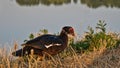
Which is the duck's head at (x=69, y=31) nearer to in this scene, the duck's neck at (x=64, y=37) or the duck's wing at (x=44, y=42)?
the duck's neck at (x=64, y=37)

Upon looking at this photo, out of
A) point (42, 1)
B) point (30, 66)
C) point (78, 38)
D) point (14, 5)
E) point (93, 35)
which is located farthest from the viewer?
point (42, 1)

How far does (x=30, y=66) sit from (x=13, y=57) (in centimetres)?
86

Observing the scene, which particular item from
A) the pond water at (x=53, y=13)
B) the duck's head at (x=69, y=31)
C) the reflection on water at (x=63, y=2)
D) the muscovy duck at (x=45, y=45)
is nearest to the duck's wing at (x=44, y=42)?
the muscovy duck at (x=45, y=45)

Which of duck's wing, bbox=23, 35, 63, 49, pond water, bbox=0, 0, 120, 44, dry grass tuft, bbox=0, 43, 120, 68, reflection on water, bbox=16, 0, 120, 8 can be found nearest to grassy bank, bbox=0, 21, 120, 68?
dry grass tuft, bbox=0, 43, 120, 68

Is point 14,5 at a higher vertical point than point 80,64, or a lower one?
lower

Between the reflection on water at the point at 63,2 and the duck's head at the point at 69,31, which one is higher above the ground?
the duck's head at the point at 69,31

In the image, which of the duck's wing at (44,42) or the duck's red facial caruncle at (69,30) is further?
the duck's red facial caruncle at (69,30)

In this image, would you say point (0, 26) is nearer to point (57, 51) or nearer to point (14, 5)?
point (14, 5)

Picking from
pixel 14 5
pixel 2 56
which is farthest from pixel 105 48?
pixel 14 5

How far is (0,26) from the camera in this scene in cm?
2031

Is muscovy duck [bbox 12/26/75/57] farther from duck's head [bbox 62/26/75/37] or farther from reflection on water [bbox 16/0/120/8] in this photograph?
reflection on water [bbox 16/0/120/8]

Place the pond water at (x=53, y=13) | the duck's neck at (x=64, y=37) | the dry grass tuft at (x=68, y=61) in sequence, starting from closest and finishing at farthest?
the dry grass tuft at (x=68, y=61)
the duck's neck at (x=64, y=37)
the pond water at (x=53, y=13)

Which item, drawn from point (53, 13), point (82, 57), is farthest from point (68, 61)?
point (53, 13)

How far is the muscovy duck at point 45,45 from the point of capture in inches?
245
